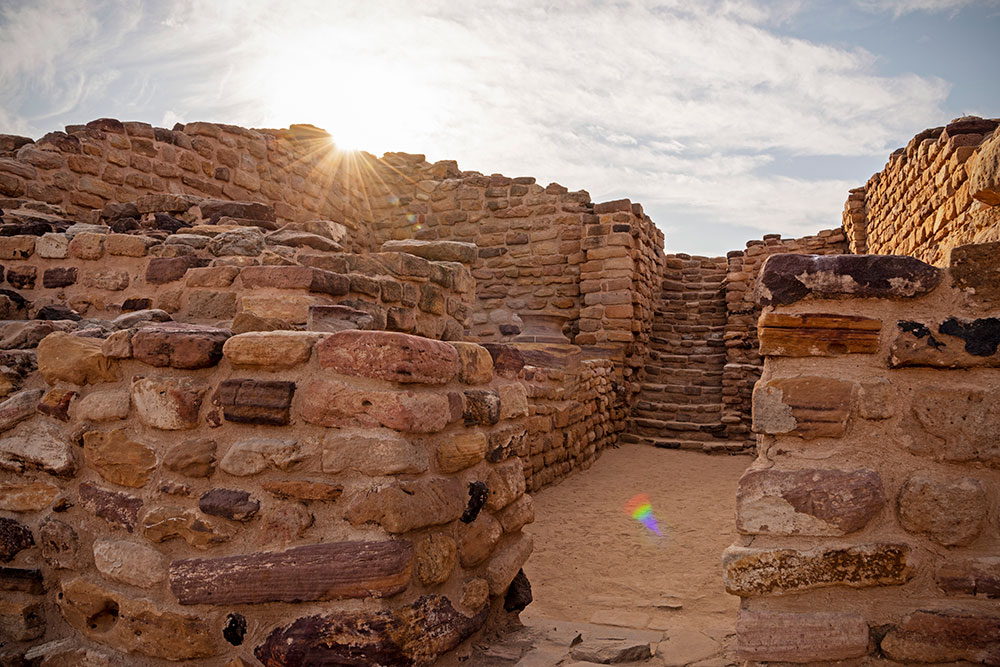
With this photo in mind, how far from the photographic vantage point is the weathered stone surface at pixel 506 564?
2.01 meters

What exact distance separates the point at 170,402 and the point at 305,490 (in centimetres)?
54

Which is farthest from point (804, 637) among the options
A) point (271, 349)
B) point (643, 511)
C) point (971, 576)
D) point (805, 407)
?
point (643, 511)

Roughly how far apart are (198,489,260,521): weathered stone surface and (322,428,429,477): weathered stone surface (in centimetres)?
23

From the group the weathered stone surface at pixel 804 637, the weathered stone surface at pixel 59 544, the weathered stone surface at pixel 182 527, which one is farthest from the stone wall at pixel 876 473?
the weathered stone surface at pixel 59 544

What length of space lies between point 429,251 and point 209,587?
2935 mm

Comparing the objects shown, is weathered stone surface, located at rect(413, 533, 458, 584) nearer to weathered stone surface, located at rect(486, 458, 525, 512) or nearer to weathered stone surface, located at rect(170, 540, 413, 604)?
weathered stone surface, located at rect(170, 540, 413, 604)

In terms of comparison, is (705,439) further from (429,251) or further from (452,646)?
(452,646)

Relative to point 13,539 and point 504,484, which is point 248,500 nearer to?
point 504,484

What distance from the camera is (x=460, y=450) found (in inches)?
73.1

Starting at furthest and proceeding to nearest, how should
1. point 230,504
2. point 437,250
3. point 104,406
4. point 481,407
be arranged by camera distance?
point 437,250 < point 481,407 < point 104,406 < point 230,504

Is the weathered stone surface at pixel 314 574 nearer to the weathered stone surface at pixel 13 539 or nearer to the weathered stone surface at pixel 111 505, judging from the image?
the weathered stone surface at pixel 111 505

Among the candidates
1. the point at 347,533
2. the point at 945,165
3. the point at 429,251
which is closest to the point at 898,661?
the point at 347,533

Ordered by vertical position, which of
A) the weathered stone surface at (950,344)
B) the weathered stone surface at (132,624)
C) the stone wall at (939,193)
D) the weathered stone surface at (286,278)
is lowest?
the weathered stone surface at (132,624)

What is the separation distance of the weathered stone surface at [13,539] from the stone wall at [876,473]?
216 centimetres
